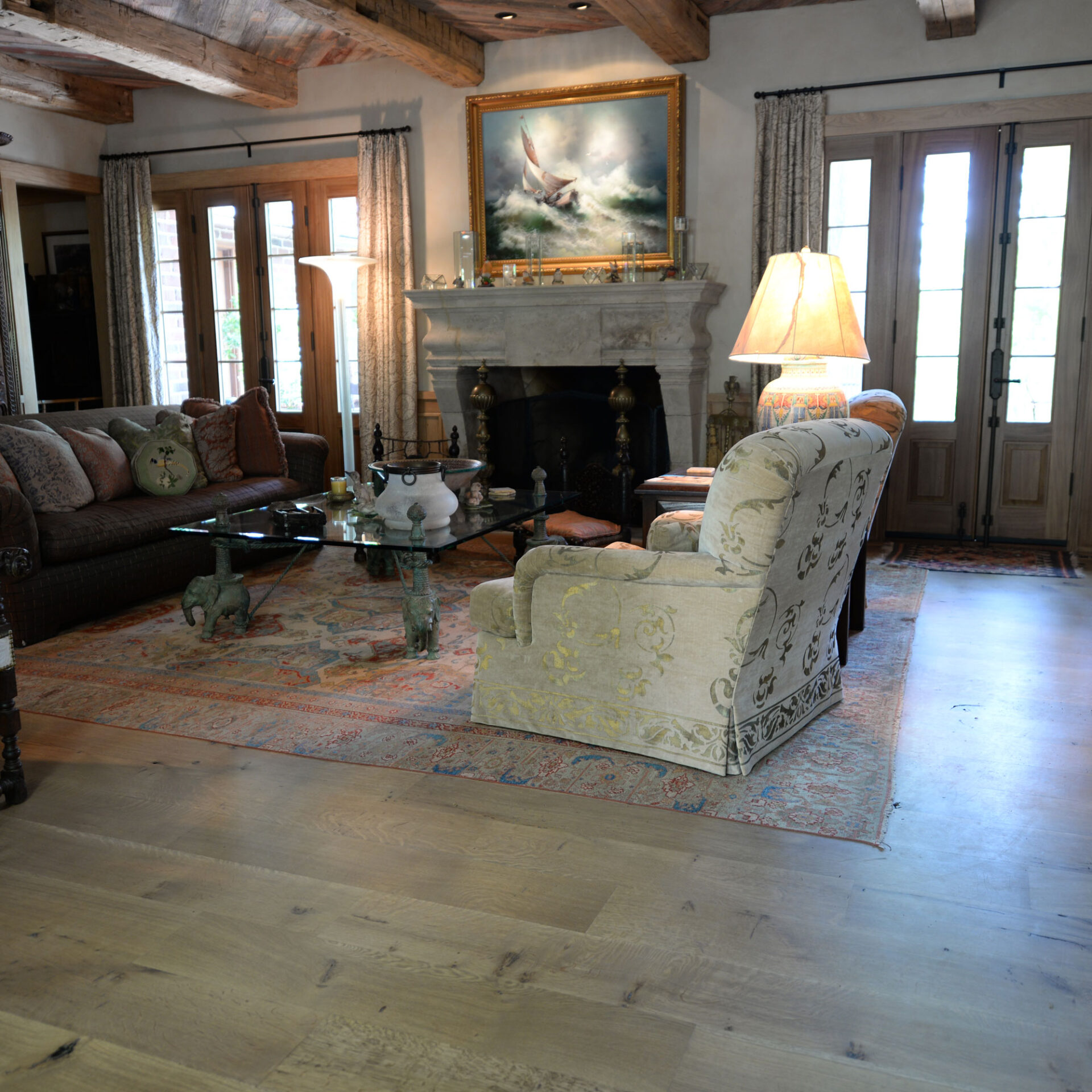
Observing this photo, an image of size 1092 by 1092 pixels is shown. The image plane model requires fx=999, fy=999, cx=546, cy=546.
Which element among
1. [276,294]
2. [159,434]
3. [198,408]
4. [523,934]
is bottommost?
[523,934]

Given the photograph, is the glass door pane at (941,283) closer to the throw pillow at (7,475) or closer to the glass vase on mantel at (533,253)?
the glass vase on mantel at (533,253)

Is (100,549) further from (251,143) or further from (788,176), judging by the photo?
(788,176)

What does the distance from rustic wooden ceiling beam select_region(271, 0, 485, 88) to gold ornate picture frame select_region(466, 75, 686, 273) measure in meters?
0.28

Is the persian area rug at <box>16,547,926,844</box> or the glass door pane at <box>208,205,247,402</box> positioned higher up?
the glass door pane at <box>208,205,247,402</box>

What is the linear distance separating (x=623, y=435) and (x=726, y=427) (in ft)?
2.14

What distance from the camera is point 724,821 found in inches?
100

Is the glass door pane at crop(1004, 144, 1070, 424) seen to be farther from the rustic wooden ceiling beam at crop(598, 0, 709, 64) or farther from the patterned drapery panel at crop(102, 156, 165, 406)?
the patterned drapery panel at crop(102, 156, 165, 406)

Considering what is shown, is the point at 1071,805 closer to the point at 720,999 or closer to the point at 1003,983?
the point at 1003,983

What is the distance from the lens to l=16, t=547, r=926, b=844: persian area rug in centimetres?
273

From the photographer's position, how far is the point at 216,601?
4.23m

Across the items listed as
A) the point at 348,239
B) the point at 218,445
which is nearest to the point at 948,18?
the point at 348,239

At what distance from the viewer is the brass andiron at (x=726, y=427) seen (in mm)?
6266

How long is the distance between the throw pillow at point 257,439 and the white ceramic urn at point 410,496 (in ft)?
6.50

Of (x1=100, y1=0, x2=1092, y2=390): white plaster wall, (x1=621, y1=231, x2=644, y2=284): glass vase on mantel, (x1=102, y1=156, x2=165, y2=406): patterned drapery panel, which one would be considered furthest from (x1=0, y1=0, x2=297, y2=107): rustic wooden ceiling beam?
(x1=621, y1=231, x2=644, y2=284): glass vase on mantel
